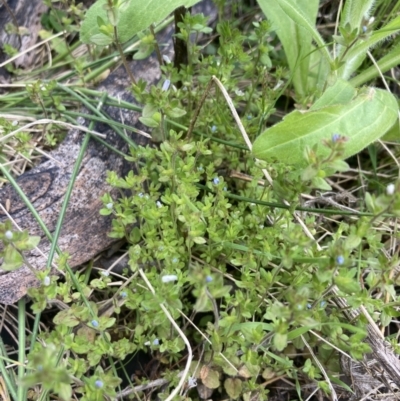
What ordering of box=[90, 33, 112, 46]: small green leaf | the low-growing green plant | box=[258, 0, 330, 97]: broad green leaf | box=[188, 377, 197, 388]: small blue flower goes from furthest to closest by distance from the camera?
box=[258, 0, 330, 97]: broad green leaf → box=[90, 33, 112, 46]: small green leaf → box=[188, 377, 197, 388]: small blue flower → the low-growing green plant

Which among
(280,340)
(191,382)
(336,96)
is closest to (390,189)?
(280,340)

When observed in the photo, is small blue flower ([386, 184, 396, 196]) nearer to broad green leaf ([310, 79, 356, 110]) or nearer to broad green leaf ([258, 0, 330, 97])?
broad green leaf ([310, 79, 356, 110])

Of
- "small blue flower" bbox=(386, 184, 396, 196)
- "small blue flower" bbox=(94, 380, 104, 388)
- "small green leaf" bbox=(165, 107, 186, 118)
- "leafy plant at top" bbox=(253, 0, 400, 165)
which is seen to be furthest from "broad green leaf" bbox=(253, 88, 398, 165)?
"small blue flower" bbox=(94, 380, 104, 388)

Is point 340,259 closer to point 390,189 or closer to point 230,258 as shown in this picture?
point 390,189

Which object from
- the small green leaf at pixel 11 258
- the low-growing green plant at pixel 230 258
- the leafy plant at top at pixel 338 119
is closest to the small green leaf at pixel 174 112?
the low-growing green plant at pixel 230 258

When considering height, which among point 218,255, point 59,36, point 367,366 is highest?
point 59,36

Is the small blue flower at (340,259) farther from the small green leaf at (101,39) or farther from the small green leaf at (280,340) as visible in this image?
the small green leaf at (101,39)

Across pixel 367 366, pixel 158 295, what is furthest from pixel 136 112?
pixel 367 366

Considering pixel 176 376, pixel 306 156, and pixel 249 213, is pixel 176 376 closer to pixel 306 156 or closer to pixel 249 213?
pixel 249 213
